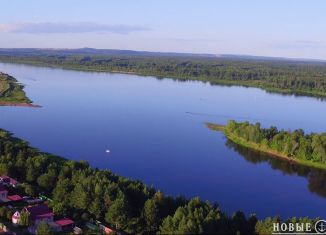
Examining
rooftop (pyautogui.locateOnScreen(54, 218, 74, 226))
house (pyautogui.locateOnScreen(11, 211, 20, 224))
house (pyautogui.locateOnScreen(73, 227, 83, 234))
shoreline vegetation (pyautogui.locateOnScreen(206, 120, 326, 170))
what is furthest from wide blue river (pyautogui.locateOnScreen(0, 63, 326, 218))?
house (pyautogui.locateOnScreen(11, 211, 20, 224))

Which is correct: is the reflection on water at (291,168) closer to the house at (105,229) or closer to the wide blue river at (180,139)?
the wide blue river at (180,139)

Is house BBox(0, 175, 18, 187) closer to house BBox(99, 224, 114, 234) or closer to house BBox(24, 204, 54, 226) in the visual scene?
house BBox(24, 204, 54, 226)

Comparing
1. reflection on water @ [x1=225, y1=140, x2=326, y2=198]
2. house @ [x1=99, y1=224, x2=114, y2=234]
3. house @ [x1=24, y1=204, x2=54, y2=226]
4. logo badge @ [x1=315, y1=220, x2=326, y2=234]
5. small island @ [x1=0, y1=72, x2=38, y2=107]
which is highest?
small island @ [x1=0, y1=72, x2=38, y2=107]

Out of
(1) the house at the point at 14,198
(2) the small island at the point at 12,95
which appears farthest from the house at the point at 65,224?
(2) the small island at the point at 12,95

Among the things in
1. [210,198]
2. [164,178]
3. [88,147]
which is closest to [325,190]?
[210,198]

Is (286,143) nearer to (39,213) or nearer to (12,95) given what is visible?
(39,213)

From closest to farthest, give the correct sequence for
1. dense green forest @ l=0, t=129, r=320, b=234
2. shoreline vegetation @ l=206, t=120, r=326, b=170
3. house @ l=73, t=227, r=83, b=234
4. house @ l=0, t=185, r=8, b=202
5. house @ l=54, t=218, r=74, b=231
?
1. dense green forest @ l=0, t=129, r=320, b=234
2. house @ l=73, t=227, r=83, b=234
3. house @ l=54, t=218, r=74, b=231
4. house @ l=0, t=185, r=8, b=202
5. shoreline vegetation @ l=206, t=120, r=326, b=170

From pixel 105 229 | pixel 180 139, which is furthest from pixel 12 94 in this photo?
pixel 105 229
